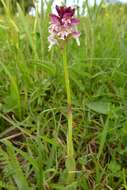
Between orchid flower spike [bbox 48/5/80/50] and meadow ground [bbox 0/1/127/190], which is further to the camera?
meadow ground [bbox 0/1/127/190]

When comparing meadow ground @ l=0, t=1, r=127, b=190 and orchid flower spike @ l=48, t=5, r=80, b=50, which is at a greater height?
orchid flower spike @ l=48, t=5, r=80, b=50

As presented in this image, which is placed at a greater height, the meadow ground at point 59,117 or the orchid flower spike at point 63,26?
the orchid flower spike at point 63,26

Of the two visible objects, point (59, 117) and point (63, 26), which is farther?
point (59, 117)

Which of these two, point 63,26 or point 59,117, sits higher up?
point 63,26

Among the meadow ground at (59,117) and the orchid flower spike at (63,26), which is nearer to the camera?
the orchid flower spike at (63,26)
